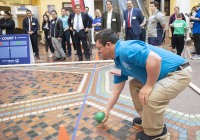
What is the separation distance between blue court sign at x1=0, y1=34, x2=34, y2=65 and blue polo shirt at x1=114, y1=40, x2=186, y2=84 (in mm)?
5330

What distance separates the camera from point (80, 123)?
289 cm

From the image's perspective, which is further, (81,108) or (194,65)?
(194,65)

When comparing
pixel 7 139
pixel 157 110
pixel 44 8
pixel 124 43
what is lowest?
pixel 7 139

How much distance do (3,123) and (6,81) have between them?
223 cm

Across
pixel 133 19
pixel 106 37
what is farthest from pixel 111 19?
pixel 106 37

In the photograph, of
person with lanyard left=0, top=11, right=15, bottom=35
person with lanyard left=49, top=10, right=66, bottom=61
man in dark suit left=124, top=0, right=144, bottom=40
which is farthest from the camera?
person with lanyard left=0, top=11, right=15, bottom=35

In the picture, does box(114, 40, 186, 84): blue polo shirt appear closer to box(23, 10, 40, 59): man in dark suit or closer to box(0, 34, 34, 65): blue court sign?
box(0, 34, 34, 65): blue court sign

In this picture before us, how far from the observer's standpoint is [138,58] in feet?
6.40

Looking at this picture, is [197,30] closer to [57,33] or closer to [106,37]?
[57,33]

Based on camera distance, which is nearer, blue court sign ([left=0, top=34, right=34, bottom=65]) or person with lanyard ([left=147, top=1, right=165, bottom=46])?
person with lanyard ([left=147, top=1, right=165, bottom=46])

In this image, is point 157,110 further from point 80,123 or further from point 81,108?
point 81,108

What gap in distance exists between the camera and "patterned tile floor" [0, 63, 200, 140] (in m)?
2.65

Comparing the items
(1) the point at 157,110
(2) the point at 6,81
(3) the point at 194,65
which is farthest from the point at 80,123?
(3) the point at 194,65

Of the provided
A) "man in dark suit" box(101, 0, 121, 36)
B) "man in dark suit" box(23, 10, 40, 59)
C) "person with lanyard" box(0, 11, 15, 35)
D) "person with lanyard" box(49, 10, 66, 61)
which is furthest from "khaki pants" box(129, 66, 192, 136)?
"person with lanyard" box(0, 11, 15, 35)
